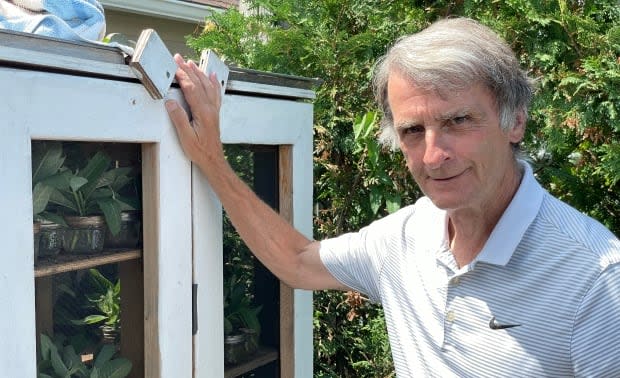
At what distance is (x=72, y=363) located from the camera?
4.83ft

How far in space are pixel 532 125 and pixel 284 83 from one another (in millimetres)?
1123

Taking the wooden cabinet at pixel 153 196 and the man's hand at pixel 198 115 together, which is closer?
the wooden cabinet at pixel 153 196

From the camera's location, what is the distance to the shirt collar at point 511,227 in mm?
1574

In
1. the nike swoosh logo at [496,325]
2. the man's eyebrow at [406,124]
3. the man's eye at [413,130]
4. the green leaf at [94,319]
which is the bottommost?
the nike swoosh logo at [496,325]

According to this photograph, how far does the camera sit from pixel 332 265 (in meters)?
2.06

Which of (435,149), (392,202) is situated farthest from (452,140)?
(392,202)

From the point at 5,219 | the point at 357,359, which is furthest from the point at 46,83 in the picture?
the point at 357,359

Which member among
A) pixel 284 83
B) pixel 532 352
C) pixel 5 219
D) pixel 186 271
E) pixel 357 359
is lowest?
pixel 357 359

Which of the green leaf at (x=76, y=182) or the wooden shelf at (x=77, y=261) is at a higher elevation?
the green leaf at (x=76, y=182)

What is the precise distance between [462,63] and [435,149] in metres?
0.19

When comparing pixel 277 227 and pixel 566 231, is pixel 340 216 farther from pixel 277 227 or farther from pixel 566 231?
pixel 566 231

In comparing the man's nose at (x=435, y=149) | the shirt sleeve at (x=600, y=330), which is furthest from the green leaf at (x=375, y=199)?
the shirt sleeve at (x=600, y=330)

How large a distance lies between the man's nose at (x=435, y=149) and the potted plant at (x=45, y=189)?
2.45ft

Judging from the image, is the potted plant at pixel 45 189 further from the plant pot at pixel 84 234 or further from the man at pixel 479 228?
the man at pixel 479 228
